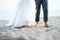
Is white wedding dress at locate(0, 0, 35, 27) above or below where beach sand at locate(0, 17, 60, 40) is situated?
above

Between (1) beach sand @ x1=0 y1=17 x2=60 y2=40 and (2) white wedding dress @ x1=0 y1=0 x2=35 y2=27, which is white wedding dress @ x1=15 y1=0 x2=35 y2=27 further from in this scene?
(1) beach sand @ x1=0 y1=17 x2=60 y2=40

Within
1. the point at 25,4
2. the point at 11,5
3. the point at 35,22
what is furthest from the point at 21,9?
the point at 11,5

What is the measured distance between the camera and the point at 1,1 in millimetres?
4145

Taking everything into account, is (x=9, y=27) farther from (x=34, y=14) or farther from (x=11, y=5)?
(x=11, y=5)

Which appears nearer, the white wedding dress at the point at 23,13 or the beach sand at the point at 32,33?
the beach sand at the point at 32,33

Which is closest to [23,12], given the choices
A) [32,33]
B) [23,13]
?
[23,13]

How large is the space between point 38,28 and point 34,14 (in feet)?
1.10

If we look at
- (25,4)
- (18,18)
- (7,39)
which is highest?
(25,4)

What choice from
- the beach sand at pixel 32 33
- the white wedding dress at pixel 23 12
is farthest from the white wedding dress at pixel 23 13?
the beach sand at pixel 32 33

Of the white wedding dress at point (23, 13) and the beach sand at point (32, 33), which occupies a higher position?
the white wedding dress at point (23, 13)

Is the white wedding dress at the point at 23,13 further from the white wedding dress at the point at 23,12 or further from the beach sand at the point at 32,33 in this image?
the beach sand at the point at 32,33

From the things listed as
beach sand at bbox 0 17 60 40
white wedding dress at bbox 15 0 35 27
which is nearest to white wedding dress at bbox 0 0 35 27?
white wedding dress at bbox 15 0 35 27

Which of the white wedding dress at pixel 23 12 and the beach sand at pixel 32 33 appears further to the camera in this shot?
the white wedding dress at pixel 23 12

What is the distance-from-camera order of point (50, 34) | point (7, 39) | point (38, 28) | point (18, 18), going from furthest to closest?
point (18, 18) → point (38, 28) → point (50, 34) → point (7, 39)
